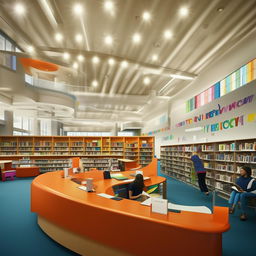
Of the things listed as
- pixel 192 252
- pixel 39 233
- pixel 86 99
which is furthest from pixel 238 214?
pixel 86 99

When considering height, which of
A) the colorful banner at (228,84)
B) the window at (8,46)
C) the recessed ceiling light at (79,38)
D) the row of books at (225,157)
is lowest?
the row of books at (225,157)

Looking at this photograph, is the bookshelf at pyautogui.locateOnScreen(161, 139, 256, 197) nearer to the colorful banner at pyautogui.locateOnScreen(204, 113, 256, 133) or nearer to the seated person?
the colorful banner at pyautogui.locateOnScreen(204, 113, 256, 133)

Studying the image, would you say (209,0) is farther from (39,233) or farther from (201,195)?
(39,233)

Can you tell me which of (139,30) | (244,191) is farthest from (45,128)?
(244,191)

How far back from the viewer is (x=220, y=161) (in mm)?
6039

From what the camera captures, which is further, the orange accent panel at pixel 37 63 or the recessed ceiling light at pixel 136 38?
the orange accent panel at pixel 37 63

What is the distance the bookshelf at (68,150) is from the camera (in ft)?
33.5

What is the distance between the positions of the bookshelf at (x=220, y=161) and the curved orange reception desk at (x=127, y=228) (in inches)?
148

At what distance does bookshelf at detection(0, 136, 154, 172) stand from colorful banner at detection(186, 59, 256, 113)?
380 centimetres

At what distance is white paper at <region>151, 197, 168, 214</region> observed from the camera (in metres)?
1.97

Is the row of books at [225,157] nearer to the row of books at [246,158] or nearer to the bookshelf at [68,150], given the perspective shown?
the row of books at [246,158]

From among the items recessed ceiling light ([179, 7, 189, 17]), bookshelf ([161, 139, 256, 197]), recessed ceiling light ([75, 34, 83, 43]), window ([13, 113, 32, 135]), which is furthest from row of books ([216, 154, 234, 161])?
window ([13, 113, 32, 135])

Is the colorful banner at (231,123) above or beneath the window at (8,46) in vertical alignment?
beneath

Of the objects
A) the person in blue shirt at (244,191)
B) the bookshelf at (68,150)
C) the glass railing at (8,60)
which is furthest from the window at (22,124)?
the person in blue shirt at (244,191)
